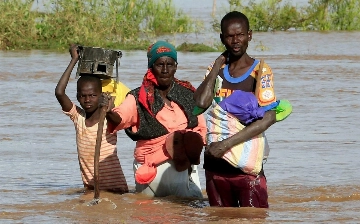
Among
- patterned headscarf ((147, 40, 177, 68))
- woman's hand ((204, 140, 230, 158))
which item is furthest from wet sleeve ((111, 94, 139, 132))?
woman's hand ((204, 140, 230, 158))

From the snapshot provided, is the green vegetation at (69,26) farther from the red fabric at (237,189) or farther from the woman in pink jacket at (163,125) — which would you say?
the red fabric at (237,189)

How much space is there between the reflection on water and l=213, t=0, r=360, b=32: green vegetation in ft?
25.8

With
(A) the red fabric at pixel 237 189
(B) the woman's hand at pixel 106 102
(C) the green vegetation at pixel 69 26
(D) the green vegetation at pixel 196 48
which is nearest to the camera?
(A) the red fabric at pixel 237 189

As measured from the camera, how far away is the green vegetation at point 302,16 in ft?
81.5

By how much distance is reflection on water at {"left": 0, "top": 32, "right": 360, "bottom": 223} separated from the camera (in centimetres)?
583

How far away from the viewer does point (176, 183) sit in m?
5.85

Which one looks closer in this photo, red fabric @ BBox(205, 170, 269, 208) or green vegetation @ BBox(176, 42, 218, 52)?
red fabric @ BBox(205, 170, 269, 208)

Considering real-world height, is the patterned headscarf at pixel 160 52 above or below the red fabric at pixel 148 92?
above

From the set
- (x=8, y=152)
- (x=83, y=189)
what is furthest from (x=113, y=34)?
(x=83, y=189)

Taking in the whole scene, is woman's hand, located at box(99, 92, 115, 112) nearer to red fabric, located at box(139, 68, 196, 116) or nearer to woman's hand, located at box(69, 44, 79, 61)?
red fabric, located at box(139, 68, 196, 116)

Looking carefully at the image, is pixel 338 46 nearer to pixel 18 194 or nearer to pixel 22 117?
pixel 22 117

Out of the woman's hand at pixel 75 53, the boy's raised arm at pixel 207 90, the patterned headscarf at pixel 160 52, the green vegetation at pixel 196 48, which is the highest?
the patterned headscarf at pixel 160 52

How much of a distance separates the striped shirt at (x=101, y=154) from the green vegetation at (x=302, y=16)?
61.2 ft

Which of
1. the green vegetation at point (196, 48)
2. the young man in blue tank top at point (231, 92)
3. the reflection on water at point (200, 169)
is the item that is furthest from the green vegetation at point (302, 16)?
the young man in blue tank top at point (231, 92)
